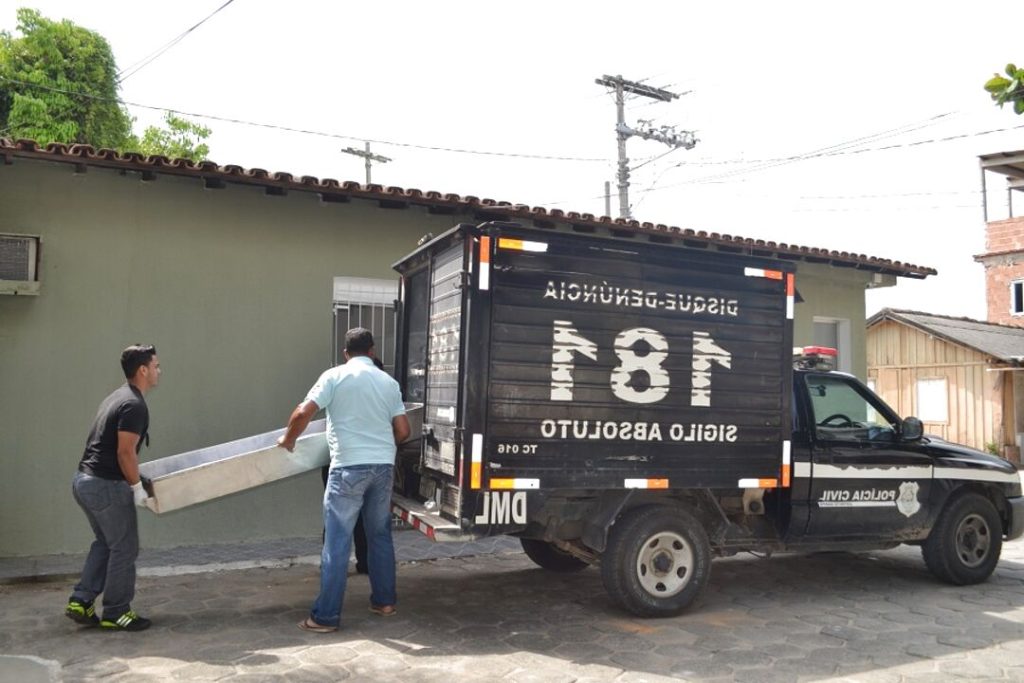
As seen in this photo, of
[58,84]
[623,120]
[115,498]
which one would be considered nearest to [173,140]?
[58,84]

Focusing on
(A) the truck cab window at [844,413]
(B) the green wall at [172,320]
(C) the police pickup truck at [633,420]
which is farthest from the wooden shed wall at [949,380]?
(B) the green wall at [172,320]

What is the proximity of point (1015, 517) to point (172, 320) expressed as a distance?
25.3ft

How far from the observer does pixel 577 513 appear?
565cm

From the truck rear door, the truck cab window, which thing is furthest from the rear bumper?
the truck rear door

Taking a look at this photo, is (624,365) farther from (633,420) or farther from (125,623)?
(125,623)

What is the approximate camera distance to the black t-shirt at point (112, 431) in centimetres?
516

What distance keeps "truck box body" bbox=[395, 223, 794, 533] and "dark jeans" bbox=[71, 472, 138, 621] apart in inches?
75.5

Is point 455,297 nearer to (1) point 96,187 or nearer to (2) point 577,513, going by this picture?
(2) point 577,513

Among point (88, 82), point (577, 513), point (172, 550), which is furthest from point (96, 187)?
point (88, 82)

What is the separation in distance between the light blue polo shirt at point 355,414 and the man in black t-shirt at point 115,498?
1123 millimetres

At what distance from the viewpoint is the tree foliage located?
757 inches

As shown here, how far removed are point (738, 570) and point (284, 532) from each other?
437cm

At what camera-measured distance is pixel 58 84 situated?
65.3 feet

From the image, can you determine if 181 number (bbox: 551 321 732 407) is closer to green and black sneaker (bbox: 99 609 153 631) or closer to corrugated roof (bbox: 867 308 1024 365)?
green and black sneaker (bbox: 99 609 153 631)
